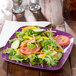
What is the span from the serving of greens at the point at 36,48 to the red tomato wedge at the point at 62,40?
0.03m

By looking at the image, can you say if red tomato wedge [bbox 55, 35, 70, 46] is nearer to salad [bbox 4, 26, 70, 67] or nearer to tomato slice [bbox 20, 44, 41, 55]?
salad [bbox 4, 26, 70, 67]

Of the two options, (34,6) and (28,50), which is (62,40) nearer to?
(28,50)

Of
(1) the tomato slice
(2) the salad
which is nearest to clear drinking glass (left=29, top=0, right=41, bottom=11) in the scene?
(2) the salad

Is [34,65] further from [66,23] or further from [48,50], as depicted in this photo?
[66,23]

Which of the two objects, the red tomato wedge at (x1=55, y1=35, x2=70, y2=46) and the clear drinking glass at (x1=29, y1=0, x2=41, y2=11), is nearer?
the red tomato wedge at (x1=55, y1=35, x2=70, y2=46)

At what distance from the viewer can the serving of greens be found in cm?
93

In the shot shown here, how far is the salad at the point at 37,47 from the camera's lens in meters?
0.93

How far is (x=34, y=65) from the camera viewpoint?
93 cm

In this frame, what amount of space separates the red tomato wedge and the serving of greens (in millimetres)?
30

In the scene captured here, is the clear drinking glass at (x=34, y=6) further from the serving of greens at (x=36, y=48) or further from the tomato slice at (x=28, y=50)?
the tomato slice at (x=28, y=50)

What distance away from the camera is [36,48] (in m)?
0.97

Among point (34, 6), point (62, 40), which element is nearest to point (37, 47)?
point (62, 40)

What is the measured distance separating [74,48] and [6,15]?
0.51 m

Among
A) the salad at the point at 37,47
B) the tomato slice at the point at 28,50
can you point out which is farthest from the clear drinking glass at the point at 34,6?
the tomato slice at the point at 28,50
